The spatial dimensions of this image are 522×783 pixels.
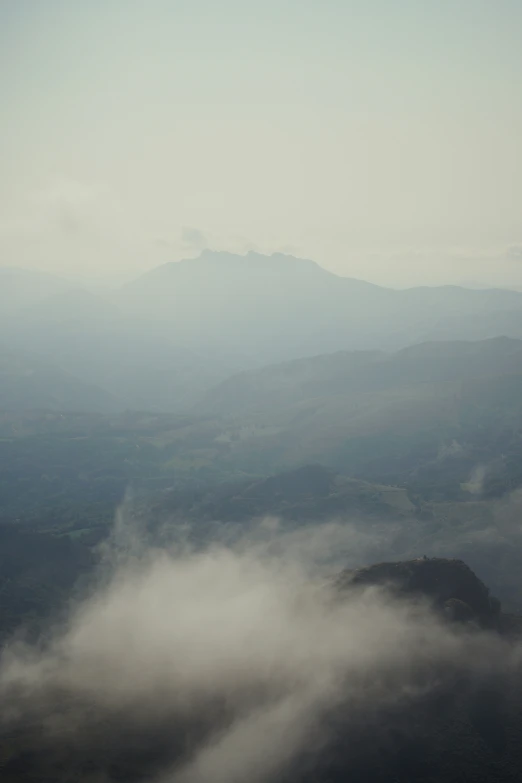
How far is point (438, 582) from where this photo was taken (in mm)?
130625

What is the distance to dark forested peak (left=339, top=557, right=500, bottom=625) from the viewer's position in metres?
127

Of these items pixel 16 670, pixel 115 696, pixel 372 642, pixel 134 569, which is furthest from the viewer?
pixel 134 569

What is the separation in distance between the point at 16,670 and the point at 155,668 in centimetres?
3034

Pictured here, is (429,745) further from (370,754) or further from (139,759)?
(139,759)

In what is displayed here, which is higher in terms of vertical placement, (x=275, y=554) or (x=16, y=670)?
(x=275, y=554)

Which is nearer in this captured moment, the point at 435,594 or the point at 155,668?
the point at 155,668

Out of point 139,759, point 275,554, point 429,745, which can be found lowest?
point 429,745

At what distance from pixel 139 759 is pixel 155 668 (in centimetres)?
2585

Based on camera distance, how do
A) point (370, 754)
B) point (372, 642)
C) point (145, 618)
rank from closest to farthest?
point (370, 754), point (372, 642), point (145, 618)

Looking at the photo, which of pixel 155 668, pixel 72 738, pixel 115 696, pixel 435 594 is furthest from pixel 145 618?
pixel 435 594

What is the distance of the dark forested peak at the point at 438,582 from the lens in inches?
5007

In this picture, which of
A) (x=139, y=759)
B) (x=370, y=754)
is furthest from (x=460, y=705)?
(x=139, y=759)

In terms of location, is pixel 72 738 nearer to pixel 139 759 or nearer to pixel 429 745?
pixel 139 759

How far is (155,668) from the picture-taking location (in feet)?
390
